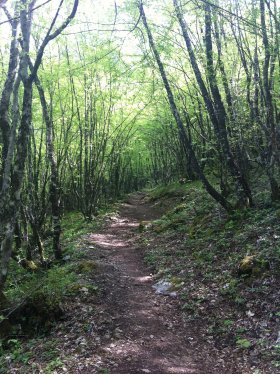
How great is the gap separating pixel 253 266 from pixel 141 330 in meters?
2.98

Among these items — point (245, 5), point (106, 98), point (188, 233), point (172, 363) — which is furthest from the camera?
point (106, 98)

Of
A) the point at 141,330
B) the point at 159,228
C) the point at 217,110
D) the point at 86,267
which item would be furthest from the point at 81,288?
the point at 217,110

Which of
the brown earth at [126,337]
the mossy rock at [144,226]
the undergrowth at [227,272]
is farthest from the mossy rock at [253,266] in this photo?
the mossy rock at [144,226]

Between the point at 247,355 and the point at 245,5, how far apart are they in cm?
1112

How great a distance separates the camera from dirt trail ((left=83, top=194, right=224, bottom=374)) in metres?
5.62

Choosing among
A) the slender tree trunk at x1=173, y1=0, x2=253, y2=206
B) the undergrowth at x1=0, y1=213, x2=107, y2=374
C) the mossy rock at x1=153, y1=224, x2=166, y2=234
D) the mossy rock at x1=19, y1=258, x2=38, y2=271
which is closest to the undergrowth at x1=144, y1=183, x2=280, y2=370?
the mossy rock at x1=153, y1=224, x2=166, y2=234

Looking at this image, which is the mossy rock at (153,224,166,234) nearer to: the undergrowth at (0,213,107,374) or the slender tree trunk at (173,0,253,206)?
the slender tree trunk at (173,0,253,206)

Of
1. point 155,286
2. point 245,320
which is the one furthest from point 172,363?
point 155,286

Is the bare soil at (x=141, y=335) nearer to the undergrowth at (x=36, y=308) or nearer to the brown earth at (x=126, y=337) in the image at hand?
the brown earth at (x=126, y=337)

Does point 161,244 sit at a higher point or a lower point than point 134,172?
→ lower

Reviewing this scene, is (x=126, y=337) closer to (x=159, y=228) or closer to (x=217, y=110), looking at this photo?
(x=217, y=110)

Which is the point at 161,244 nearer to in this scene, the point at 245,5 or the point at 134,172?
the point at 245,5

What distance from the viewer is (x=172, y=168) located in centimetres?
3512

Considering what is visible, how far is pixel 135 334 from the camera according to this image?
6621 millimetres
